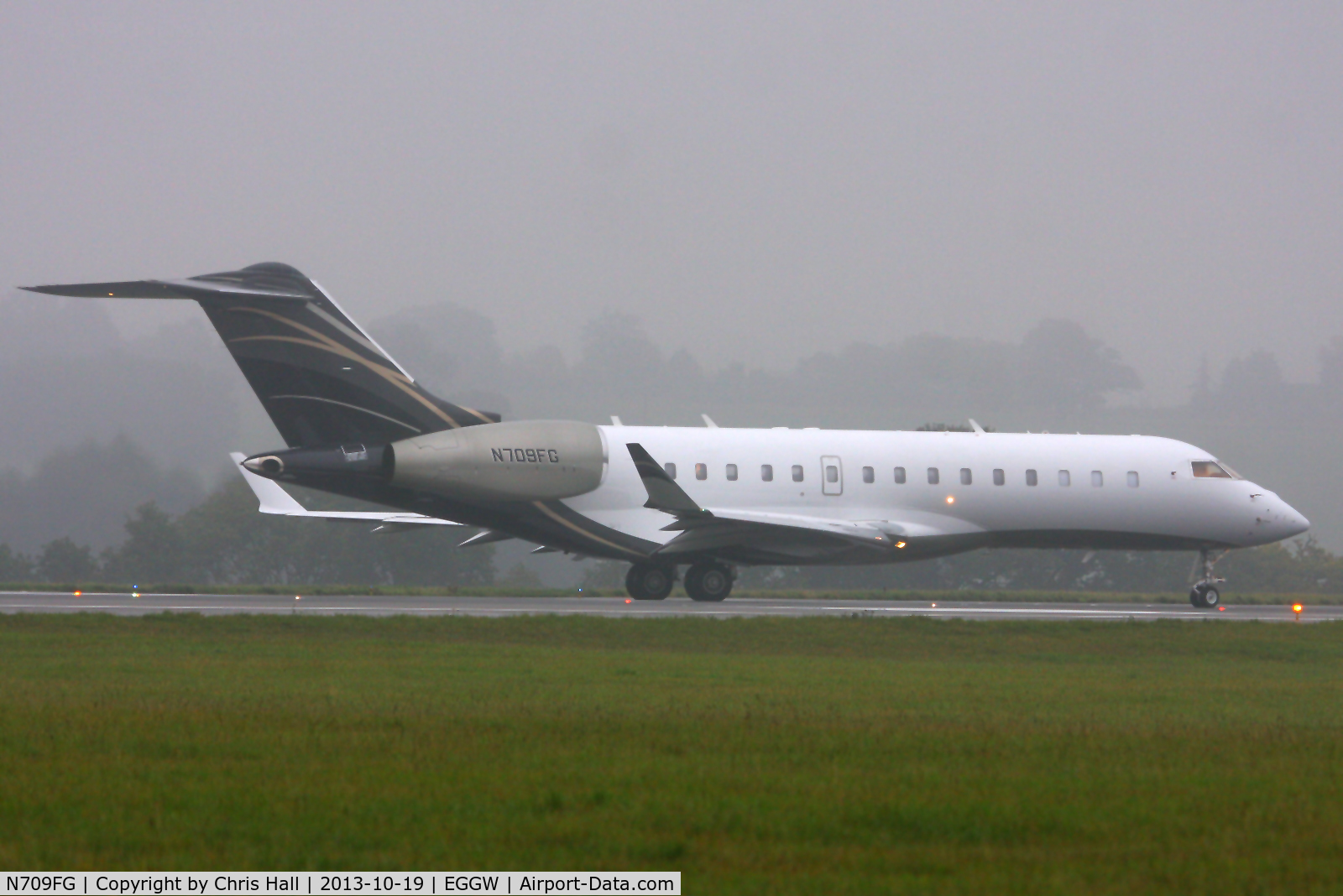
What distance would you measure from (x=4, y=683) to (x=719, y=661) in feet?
24.9

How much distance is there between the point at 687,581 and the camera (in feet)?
94.7

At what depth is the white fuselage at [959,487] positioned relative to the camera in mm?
28578

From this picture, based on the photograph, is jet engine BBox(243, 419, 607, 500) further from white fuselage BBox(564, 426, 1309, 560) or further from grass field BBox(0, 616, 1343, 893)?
grass field BBox(0, 616, 1343, 893)

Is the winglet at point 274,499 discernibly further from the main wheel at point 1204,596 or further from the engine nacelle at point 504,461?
the main wheel at point 1204,596

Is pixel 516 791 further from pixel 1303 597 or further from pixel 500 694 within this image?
pixel 1303 597

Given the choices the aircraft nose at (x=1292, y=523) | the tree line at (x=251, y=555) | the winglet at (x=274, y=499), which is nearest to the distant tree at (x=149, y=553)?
the tree line at (x=251, y=555)

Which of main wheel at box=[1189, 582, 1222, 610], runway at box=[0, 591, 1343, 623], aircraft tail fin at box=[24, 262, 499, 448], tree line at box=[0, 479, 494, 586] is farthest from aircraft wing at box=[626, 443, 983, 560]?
tree line at box=[0, 479, 494, 586]

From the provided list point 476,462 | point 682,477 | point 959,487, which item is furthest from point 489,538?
point 959,487

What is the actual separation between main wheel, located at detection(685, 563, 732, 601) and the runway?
0.31 m

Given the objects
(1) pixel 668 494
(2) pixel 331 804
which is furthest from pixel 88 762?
(1) pixel 668 494

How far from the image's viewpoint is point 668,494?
26.6m

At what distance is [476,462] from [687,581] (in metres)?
5.32

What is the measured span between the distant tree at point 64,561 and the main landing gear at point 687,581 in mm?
40669

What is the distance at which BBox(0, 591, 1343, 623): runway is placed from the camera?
24.2 meters
